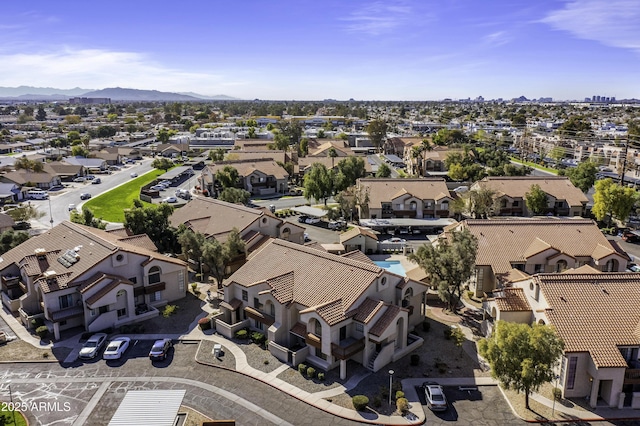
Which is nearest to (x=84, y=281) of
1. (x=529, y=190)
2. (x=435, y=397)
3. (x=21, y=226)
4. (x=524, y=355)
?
(x=435, y=397)

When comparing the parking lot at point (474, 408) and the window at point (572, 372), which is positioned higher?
the window at point (572, 372)


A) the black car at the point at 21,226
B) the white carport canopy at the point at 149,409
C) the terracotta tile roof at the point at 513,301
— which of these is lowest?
the black car at the point at 21,226

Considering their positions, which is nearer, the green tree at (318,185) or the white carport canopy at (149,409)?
the white carport canopy at (149,409)

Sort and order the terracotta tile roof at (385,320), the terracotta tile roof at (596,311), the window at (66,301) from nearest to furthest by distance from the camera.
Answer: the terracotta tile roof at (596,311)
the terracotta tile roof at (385,320)
the window at (66,301)

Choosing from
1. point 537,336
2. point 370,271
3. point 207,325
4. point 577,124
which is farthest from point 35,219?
point 577,124

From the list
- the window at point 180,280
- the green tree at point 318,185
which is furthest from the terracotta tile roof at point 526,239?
the green tree at point 318,185

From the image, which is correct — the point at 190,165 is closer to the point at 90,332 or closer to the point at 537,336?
the point at 90,332

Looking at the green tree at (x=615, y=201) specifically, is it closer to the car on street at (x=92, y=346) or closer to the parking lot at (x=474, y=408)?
the parking lot at (x=474, y=408)

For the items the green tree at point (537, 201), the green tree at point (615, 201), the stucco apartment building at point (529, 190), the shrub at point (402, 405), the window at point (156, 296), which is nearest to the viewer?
the shrub at point (402, 405)
